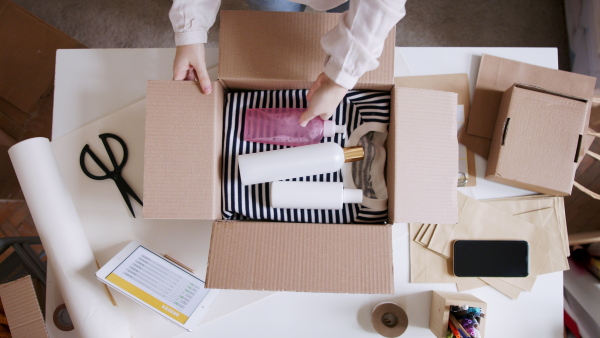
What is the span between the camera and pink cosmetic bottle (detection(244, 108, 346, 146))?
56 centimetres

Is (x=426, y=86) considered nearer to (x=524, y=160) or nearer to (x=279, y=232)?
(x=524, y=160)

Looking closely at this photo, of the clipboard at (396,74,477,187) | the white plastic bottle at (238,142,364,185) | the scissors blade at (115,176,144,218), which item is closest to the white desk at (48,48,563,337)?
the clipboard at (396,74,477,187)

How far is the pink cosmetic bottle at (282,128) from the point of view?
562 millimetres

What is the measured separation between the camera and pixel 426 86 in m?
0.72

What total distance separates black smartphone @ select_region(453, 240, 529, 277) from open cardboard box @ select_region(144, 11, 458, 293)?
0.67 ft

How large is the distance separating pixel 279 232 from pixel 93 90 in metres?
0.48

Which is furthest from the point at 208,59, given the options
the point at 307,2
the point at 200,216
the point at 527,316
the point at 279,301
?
the point at 527,316

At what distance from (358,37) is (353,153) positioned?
17cm

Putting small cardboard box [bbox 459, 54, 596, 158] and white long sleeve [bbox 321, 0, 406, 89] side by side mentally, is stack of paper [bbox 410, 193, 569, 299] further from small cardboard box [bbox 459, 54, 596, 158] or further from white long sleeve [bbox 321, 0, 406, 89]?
white long sleeve [bbox 321, 0, 406, 89]

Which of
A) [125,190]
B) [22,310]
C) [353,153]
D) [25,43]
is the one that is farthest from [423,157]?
[25,43]

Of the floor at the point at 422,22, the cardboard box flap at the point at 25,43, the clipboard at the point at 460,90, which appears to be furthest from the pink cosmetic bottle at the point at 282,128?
the cardboard box flap at the point at 25,43

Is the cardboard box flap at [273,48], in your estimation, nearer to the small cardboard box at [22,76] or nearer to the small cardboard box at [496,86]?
the small cardboard box at [496,86]

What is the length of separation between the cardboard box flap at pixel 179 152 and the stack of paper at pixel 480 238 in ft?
1.32

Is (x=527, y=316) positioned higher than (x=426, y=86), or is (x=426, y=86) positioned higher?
(x=426, y=86)
